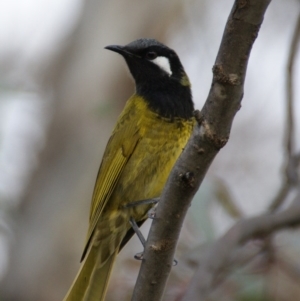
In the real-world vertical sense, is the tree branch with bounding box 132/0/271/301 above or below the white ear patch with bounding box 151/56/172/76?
below

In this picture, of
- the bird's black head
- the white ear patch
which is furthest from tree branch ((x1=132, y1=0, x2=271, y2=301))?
the white ear patch

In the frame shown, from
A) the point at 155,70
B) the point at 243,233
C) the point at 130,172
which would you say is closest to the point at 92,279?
the point at 130,172

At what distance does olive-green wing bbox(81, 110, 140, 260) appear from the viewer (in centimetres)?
380

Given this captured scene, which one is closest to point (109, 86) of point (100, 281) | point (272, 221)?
point (100, 281)

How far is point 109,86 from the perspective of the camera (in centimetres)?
626

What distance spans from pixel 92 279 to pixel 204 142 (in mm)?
1689

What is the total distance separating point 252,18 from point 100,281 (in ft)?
6.91

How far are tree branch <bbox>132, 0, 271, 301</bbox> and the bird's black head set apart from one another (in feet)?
5.41

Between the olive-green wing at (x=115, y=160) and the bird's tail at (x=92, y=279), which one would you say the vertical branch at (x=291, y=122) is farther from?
the bird's tail at (x=92, y=279)

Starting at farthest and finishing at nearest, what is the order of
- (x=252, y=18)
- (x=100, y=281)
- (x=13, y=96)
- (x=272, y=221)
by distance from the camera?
(x=13, y=96) < (x=100, y=281) < (x=272, y=221) < (x=252, y=18)

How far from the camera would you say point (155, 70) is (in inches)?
164

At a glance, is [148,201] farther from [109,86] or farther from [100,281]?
[109,86]

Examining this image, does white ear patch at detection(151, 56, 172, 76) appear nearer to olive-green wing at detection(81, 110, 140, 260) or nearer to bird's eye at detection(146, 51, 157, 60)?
bird's eye at detection(146, 51, 157, 60)

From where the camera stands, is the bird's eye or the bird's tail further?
the bird's eye
